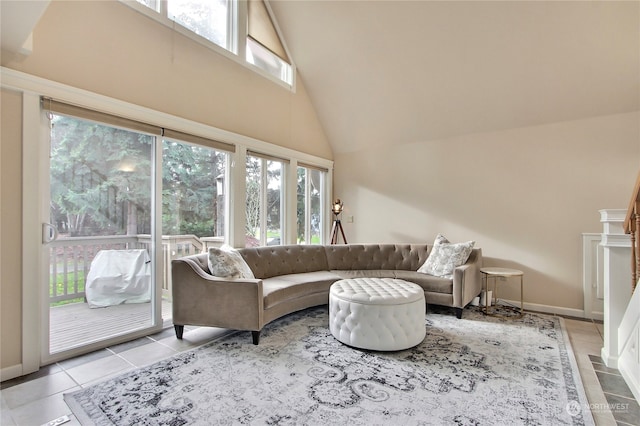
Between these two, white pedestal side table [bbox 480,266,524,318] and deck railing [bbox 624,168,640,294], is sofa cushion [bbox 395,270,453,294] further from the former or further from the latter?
deck railing [bbox 624,168,640,294]

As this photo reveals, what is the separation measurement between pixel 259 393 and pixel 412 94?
4049mm

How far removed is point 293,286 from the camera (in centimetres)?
331

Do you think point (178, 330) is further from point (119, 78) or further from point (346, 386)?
point (119, 78)

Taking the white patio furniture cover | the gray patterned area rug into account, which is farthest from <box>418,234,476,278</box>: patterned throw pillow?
the white patio furniture cover

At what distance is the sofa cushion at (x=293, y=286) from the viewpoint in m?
3.03

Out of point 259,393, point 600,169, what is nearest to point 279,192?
point 259,393

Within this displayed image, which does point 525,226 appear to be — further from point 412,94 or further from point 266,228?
point 266,228

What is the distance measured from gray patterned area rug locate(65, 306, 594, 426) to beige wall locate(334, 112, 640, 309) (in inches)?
54.8

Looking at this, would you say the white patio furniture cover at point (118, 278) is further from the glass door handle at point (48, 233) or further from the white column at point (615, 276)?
the white column at point (615, 276)

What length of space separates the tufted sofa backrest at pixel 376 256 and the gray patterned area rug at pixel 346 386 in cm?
157

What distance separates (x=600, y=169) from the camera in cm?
359

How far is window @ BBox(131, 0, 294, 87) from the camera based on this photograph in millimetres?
3266
